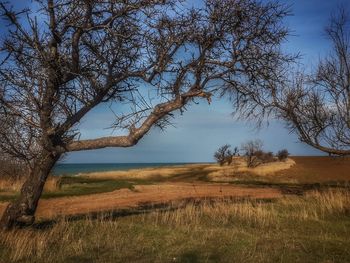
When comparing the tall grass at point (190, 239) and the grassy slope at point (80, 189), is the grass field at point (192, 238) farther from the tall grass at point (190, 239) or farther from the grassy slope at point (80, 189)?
the grassy slope at point (80, 189)

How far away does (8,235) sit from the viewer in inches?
397

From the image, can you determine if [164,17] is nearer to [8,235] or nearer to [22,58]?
[22,58]

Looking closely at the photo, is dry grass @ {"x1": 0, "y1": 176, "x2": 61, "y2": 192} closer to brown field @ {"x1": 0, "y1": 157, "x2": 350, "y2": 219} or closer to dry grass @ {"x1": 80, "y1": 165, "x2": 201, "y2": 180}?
brown field @ {"x1": 0, "y1": 157, "x2": 350, "y2": 219}

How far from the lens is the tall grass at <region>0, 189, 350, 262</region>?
8.54 m

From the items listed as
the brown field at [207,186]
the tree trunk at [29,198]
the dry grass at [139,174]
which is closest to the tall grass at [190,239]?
the tree trunk at [29,198]

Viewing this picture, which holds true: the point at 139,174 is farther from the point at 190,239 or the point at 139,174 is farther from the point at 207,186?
the point at 190,239

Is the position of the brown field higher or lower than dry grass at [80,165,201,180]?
lower

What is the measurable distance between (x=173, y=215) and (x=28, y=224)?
13.0 ft

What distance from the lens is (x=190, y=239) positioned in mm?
9984

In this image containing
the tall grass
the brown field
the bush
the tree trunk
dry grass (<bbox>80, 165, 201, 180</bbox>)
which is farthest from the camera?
the bush

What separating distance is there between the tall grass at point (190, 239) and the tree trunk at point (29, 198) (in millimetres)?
343

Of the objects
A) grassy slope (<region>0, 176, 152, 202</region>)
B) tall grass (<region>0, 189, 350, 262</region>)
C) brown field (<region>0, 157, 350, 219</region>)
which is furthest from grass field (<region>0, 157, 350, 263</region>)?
grassy slope (<region>0, 176, 152, 202</region>)

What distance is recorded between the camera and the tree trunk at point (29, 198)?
34.9 feet

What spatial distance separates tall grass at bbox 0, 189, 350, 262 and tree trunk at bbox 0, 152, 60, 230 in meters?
0.34
